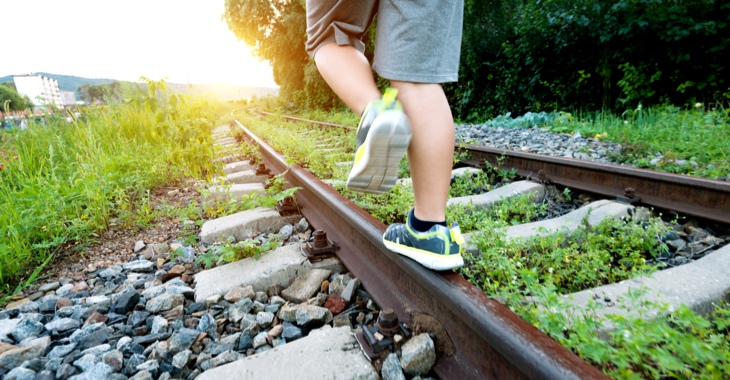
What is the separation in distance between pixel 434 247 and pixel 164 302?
46.1 inches

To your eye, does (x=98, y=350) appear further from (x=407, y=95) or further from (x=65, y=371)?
(x=407, y=95)

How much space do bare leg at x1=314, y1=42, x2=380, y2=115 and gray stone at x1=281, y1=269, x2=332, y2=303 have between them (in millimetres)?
807

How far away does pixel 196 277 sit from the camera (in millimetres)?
1998

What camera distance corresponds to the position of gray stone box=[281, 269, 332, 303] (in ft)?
5.88

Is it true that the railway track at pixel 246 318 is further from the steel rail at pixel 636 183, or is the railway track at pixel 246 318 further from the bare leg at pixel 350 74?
the bare leg at pixel 350 74

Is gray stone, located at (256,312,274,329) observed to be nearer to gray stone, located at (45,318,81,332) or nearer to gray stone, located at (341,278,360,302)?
gray stone, located at (341,278,360,302)

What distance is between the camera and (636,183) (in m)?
2.63

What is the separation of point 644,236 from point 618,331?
100cm

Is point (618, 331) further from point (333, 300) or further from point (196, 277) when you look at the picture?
point (196, 277)

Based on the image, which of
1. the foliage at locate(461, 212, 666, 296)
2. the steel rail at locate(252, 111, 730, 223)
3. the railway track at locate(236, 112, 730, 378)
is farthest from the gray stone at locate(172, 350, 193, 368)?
the steel rail at locate(252, 111, 730, 223)

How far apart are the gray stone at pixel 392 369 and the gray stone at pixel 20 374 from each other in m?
1.13

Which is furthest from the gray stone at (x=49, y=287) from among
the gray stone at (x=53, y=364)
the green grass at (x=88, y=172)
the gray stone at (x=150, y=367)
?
the gray stone at (x=150, y=367)

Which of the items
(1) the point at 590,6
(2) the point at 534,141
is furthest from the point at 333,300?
(1) the point at 590,6

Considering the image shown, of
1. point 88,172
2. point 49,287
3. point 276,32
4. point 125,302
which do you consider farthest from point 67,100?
point 276,32
